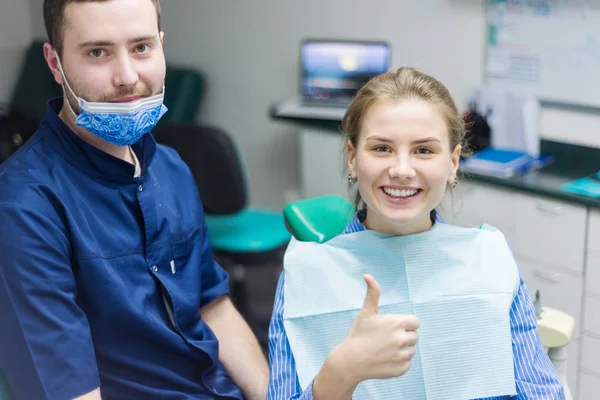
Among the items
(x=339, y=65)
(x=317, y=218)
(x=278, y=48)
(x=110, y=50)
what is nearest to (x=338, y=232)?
(x=317, y=218)

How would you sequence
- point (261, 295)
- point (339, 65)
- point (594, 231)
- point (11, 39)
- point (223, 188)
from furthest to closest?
point (11, 39) → point (261, 295) → point (339, 65) → point (223, 188) → point (594, 231)

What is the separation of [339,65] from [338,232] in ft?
6.87

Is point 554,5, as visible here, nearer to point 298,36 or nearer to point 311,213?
point 298,36

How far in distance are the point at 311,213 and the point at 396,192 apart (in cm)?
34

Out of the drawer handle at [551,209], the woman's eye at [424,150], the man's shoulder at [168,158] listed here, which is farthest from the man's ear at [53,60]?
the drawer handle at [551,209]

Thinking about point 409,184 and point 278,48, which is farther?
point 278,48

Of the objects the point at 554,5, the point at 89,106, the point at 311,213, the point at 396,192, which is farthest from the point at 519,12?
the point at 89,106

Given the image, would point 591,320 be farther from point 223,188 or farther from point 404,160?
point 404,160

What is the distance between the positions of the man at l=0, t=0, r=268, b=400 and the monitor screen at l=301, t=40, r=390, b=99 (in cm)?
215

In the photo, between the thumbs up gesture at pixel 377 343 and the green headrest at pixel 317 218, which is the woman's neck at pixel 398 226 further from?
the thumbs up gesture at pixel 377 343

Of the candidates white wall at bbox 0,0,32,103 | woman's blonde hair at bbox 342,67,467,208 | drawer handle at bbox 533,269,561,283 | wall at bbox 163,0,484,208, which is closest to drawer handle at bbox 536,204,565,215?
drawer handle at bbox 533,269,561,283

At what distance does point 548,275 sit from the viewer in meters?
2.65

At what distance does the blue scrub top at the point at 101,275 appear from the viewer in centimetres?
118

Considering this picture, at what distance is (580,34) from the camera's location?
2.85 metres
